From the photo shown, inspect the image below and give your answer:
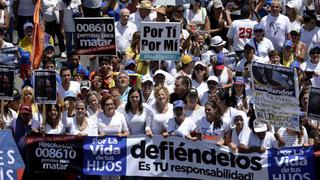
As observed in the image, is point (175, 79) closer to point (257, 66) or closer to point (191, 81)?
point (191, 81)

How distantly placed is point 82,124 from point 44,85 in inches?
31.0

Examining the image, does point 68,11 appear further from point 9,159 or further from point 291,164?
point 291,164

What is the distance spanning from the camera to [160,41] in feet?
69.1

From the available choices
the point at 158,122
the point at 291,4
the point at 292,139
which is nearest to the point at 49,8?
the point at 291,4

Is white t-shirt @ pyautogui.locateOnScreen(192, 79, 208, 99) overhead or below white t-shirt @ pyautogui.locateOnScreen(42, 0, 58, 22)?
below

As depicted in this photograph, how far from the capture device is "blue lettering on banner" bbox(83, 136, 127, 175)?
18.4 m

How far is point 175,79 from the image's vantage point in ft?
67.7

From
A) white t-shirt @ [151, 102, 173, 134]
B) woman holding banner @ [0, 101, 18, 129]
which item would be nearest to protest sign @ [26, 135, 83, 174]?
woman holding banner @ [0, 101, 18, 129]

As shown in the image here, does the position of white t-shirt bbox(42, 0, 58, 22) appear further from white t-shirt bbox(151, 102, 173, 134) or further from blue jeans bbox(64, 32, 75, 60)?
white t-shirt bbox(151, 102, 173, 134)

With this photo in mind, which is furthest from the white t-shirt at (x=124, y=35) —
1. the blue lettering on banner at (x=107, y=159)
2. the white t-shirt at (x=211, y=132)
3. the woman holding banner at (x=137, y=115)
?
the white t-shirt at (x=211, y=132)

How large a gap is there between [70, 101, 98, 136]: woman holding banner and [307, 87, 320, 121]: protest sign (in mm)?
2985

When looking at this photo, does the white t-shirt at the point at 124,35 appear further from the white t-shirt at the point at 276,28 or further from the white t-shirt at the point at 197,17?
the white t-shirt at the point at 276,28

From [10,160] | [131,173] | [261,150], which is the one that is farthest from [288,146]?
[10,160]

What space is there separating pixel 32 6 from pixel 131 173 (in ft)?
22.3
